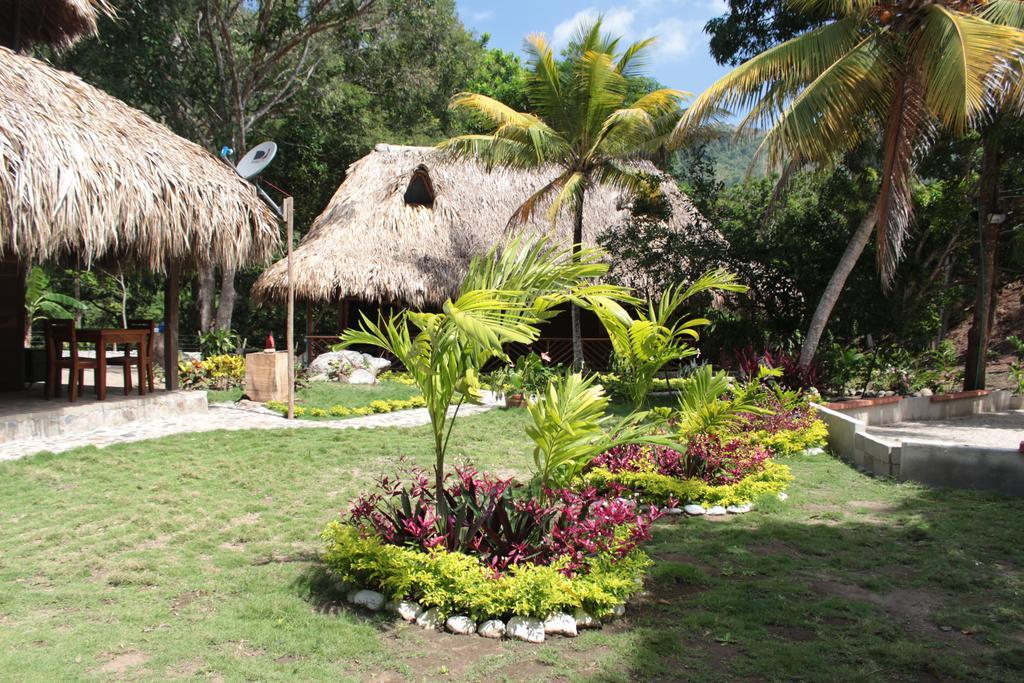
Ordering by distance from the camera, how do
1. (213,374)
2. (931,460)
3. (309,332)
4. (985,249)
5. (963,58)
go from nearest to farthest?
(931,460)
(963,58)
(985,249)
(213,374)
(309,332)

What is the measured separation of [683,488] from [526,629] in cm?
243

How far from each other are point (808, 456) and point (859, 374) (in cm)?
398

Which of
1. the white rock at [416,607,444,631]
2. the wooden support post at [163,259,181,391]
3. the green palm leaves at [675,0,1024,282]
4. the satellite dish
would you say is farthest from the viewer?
the satellite dish

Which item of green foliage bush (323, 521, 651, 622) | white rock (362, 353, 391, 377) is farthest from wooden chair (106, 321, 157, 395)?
green foliage bush (323, 521, 651, 622)

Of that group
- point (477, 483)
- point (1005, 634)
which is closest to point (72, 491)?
point (477, 483)

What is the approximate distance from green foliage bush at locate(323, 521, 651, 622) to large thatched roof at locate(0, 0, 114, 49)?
842 cm

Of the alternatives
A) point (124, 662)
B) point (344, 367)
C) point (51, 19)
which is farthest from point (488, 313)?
point (344, 367)

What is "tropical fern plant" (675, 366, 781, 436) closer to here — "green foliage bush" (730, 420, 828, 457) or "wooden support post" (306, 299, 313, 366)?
"green foliage bush" (730, 420, 828, 457)

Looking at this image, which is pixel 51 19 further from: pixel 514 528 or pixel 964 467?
pixel 964 467

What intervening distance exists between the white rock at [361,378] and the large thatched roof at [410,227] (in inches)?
68.0

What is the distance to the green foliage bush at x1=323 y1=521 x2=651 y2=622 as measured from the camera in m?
3.50

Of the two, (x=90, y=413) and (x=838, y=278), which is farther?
(x=838, y=278)

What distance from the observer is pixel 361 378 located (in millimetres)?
13086

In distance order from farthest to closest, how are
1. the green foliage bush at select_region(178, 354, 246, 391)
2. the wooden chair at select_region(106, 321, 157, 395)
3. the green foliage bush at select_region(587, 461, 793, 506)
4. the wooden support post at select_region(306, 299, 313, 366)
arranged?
the wooden support post at select_region(306, 299, 313, 366) → the green foliage bush at select_region(178, 354, 246, 391) → the wooden chair at select_region(106, 321, 157, 395) → the green foliage bush at select_region(587, 461, 793, 506)
